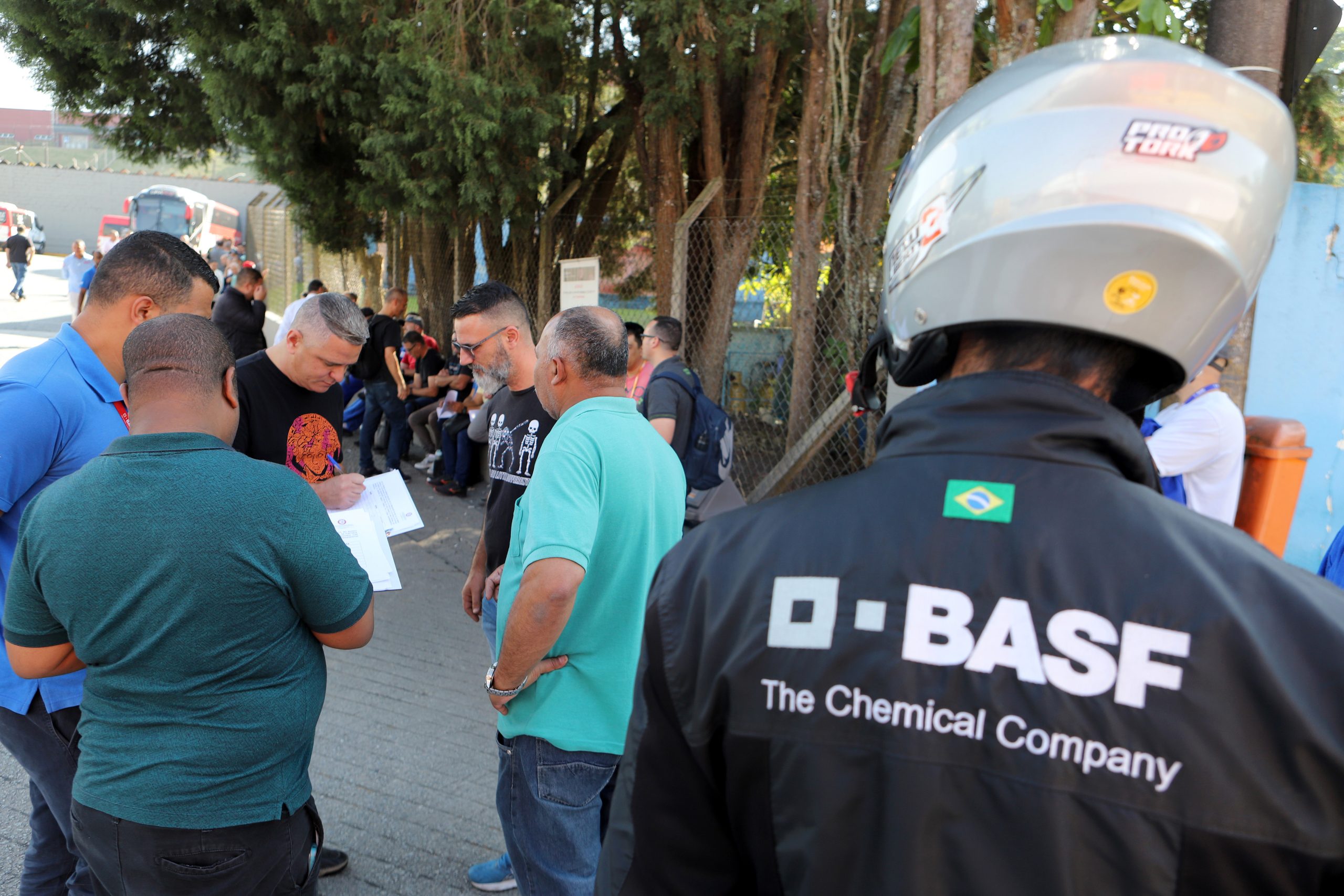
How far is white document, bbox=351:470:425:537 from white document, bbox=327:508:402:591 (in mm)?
42

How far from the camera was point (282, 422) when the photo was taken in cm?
344

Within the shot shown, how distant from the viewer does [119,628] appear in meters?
1.80

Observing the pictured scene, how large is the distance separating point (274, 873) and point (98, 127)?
1200 centimetres

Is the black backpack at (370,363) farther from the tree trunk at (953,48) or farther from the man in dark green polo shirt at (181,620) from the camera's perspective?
the man in dark green polo shirt at (181,620)

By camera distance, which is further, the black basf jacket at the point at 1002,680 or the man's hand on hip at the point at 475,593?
the man's hand on hip at the point at 475,593

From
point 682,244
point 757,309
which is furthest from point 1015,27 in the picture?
point 757,309

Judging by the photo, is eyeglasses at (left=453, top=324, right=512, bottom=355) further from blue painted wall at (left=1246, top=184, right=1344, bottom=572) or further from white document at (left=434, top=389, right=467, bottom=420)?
white document at (left=434, top=389, right=467, bottom=420)

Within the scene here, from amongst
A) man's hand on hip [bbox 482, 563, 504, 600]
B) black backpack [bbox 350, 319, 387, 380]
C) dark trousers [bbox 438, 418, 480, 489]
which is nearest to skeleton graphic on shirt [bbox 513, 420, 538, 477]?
man's hand on hip [bbox 482, 563, 504, 600]

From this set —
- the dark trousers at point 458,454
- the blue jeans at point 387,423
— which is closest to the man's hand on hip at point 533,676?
the dark trousers at point 458,454

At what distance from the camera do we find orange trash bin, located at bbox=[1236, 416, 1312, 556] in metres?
4.46

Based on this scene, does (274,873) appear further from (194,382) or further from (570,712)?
(194,382)

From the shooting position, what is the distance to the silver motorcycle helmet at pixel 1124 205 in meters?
1.01

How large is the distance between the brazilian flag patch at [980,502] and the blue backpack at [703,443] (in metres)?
4.67

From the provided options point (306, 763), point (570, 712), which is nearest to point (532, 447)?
point (570, 712)
